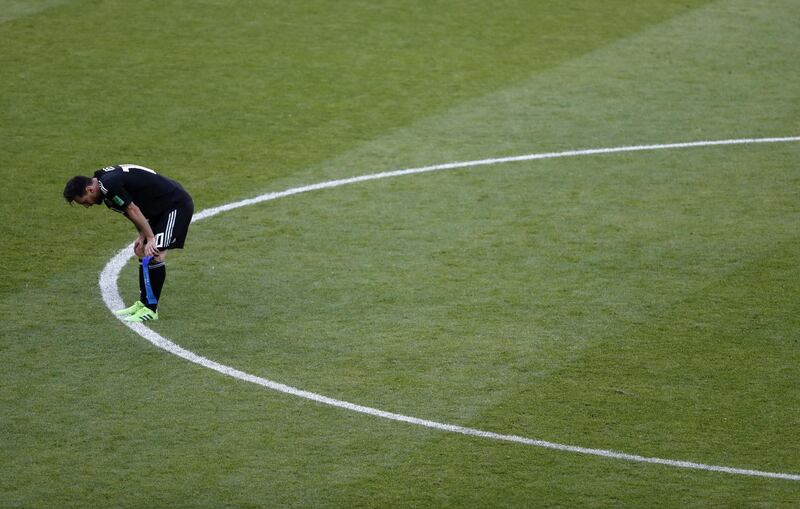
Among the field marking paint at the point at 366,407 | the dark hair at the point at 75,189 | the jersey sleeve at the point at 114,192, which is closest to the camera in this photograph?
the field marking paint at the point at 366,407

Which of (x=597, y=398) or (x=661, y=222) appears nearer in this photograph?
(x=597, y=398)

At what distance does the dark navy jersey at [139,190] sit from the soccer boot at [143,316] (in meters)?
0.80

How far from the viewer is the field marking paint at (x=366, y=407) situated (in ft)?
28.2

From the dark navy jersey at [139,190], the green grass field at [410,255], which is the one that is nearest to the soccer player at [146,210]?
the dark navy jersey at [139,190]

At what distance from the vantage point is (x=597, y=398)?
9508mm

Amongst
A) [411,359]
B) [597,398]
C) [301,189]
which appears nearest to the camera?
[597,398]

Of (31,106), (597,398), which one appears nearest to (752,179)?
(597,398)

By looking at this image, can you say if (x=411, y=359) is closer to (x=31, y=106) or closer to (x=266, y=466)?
(x=266, y=466)

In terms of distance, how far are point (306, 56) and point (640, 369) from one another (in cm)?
1014

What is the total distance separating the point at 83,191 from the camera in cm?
1054

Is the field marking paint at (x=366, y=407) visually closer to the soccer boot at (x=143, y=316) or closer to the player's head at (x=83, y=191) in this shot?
the soccer boot at (x=143, y=316)

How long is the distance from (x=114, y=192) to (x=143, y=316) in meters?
1.07

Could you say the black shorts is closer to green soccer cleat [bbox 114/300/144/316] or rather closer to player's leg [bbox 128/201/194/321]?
player's leg [bbox 128/201/194/321]

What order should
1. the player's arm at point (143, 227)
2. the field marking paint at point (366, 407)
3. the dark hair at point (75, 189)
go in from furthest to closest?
the player's arm at point (143, 227) → the dark hair at point (75, 189) → the field marking paint at point (366, 407)
